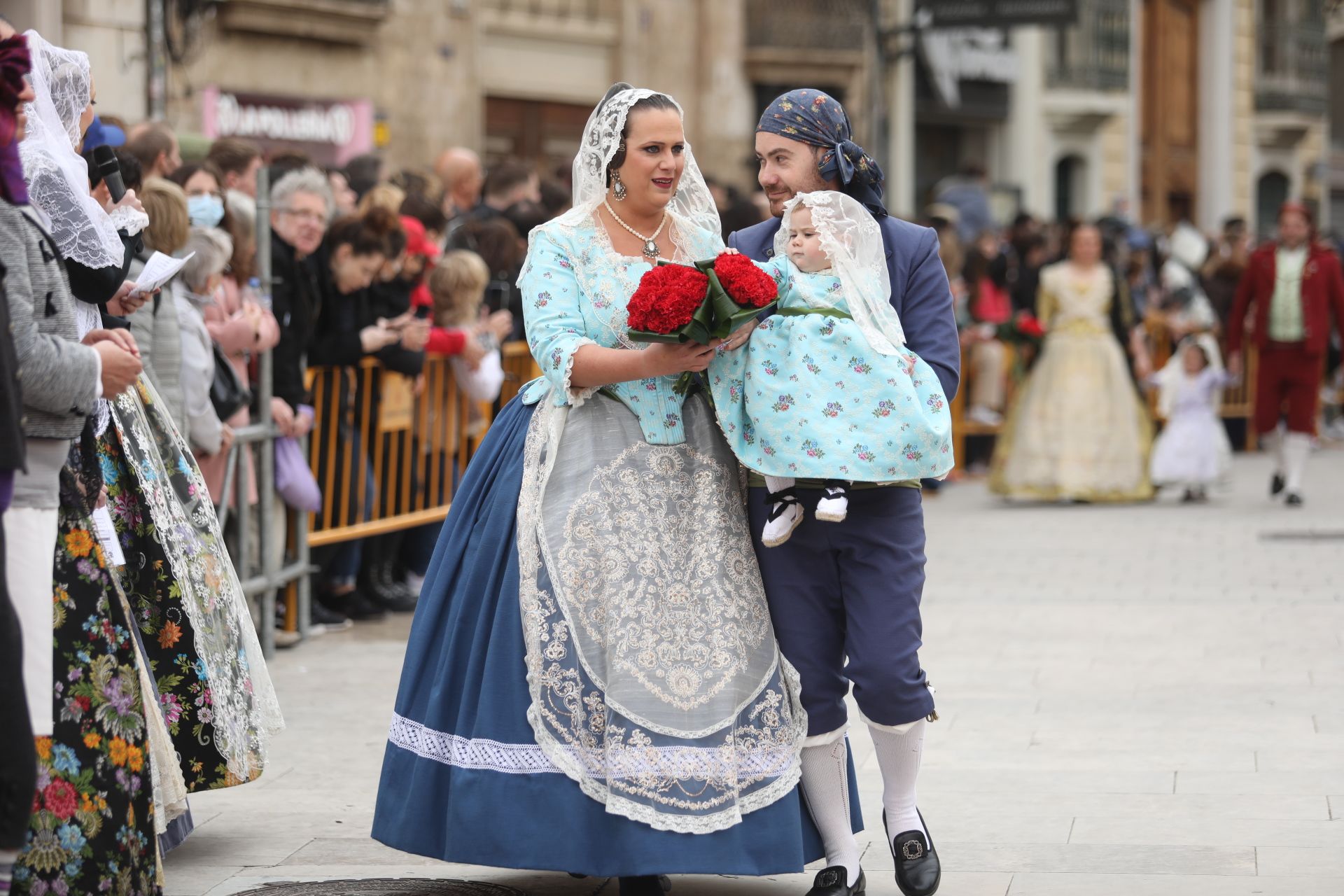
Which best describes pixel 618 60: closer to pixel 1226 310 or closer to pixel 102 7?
pixel 1226 310

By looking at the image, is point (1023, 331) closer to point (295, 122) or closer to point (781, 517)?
point (295, 122)

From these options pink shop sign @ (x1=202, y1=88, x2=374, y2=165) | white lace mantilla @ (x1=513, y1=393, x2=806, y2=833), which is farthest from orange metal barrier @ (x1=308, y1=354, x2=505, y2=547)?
pink shop sign @ (x1=202, y1=88, x2=374, y2=165)

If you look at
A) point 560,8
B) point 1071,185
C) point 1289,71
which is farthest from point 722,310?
point 1289,71

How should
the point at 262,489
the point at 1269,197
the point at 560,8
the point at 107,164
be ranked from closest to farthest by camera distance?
the point at 107,164
the point at 262,489
the point at 560,8
the point at 1269,197

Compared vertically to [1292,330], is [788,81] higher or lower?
higher

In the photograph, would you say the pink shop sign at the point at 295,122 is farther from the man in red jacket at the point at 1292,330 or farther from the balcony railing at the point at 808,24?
the man in red jacket at the point at 1292,330

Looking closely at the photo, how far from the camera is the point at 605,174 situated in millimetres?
4734

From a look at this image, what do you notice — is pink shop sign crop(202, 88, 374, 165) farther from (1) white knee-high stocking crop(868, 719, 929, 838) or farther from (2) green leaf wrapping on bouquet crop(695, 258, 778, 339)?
(2) green leaf wrapping on bouquet crop(695, 258, 778, 339)

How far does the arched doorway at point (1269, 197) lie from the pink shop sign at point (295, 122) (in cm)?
2328

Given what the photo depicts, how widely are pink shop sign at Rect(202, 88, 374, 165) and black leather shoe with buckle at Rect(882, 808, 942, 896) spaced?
44.4 ft

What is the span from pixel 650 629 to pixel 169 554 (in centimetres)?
124

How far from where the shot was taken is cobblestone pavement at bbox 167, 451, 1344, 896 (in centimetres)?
507

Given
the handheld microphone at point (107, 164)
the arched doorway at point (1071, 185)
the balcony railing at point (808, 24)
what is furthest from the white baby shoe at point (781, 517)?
the arched doorway at point (1071, 185)

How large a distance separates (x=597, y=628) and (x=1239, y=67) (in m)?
34.5
